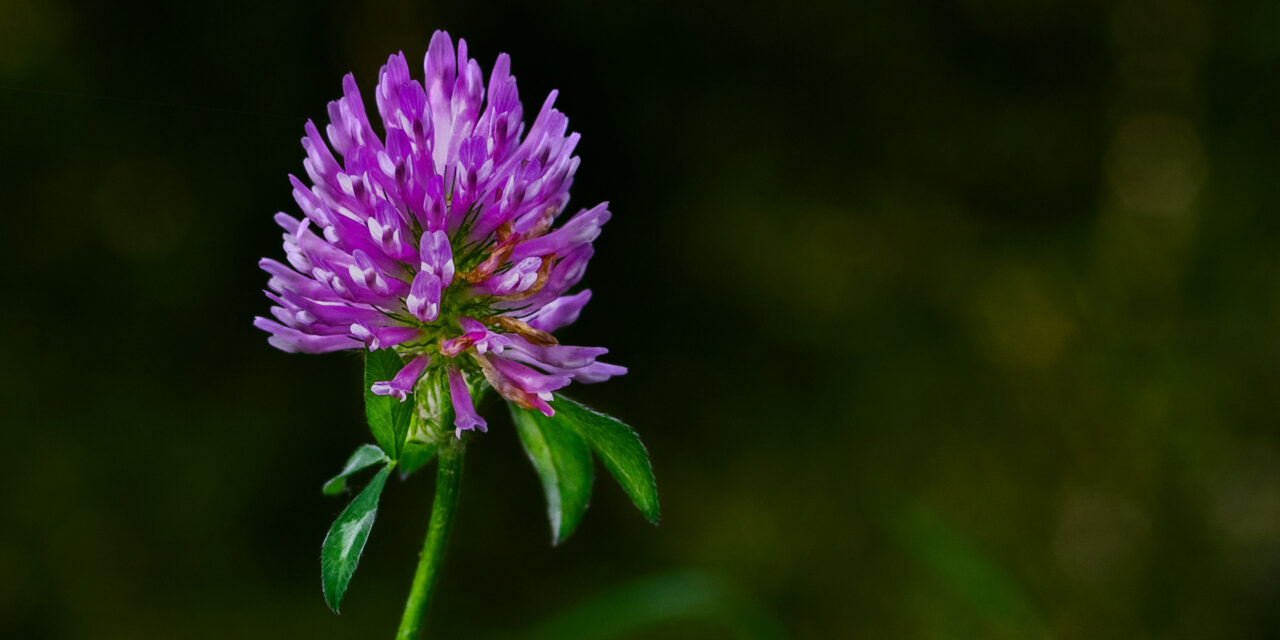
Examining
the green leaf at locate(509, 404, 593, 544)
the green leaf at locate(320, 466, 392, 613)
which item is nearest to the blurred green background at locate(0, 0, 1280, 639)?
the green leaf at locate(509, 404, 593, 544)

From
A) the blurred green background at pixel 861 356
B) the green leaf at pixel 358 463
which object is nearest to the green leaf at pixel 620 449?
the green leaf at pixel 358 463

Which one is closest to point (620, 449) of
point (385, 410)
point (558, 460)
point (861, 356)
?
point (558, 460)

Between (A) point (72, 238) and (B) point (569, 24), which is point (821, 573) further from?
(A) point (72, 238)

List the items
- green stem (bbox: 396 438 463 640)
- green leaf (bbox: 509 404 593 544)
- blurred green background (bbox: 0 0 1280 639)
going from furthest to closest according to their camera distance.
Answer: blurred green background (bbox: 0 0 1280 639)
green leaf (bbox: 509 404 593 544)
green stem (bbox: 396 438 463 640)

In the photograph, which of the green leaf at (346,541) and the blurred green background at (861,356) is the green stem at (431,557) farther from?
the blurred green background at (861,356)

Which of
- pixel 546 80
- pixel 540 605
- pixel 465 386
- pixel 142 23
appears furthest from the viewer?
pixel 540 605

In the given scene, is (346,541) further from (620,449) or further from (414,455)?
(620,449)

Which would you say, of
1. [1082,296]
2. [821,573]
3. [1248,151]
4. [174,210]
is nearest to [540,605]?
[821,573]

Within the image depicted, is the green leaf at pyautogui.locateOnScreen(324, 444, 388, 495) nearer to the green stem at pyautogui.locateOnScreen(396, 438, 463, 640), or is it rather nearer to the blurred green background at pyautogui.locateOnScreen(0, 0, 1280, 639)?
the green stem at pyautogui.locateOnScreen(396, 438, 463, 640)
